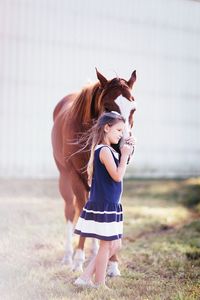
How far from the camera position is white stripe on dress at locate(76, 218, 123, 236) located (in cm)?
287

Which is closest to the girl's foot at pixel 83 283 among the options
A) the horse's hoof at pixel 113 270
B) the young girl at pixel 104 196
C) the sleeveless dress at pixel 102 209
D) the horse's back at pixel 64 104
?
the young girl at pixel 104 196

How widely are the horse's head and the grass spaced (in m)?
0.80

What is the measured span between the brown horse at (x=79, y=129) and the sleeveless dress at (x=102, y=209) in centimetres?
26

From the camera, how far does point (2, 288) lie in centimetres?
286

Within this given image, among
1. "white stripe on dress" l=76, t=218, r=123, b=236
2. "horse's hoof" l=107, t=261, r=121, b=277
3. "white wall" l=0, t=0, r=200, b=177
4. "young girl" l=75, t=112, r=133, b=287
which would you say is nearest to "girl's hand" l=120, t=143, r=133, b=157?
"young girl" l=75, t=112, r=133, b=287

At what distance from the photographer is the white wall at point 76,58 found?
16.9 feet

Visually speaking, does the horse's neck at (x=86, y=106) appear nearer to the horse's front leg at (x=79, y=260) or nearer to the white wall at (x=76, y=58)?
the horse's front leg at (x=79, y=260)

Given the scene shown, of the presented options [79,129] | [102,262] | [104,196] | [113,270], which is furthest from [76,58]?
[102,262]

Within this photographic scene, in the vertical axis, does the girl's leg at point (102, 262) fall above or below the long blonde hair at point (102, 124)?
below

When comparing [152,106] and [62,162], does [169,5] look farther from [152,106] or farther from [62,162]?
[62,162]

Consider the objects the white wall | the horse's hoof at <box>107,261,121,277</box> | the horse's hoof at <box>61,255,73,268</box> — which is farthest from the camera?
the white wall

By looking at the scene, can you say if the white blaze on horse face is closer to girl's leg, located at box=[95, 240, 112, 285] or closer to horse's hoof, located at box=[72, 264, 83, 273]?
girl's leg, located at box=[95, 240, 112, 285]

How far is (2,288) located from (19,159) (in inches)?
102

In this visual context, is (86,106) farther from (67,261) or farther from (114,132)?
(67,261)
